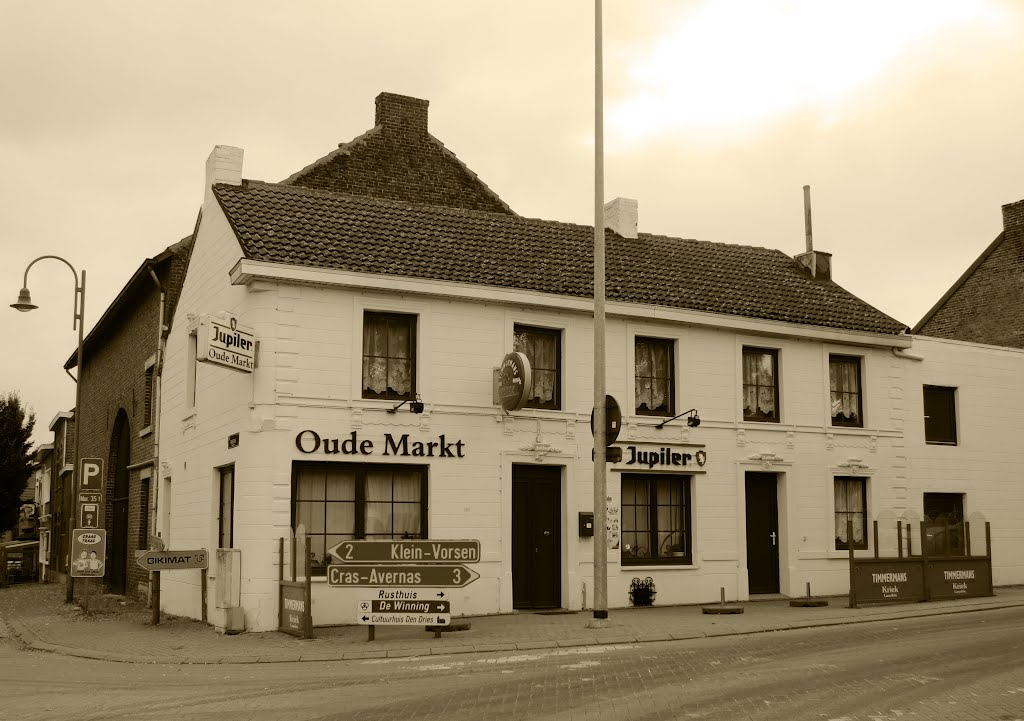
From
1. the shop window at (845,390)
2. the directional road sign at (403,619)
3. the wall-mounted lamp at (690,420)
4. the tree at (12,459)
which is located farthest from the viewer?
the tree at (12,459)

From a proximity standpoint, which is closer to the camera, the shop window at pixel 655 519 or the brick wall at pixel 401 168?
the shop window at pixel 655 519

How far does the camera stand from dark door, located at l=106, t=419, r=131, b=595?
27.3 metres

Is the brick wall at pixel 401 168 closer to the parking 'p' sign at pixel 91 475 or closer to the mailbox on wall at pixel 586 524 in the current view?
the parking 'p' sign at pixel 91 475

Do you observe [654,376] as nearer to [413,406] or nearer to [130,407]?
[413,406]

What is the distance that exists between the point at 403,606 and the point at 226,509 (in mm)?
5250

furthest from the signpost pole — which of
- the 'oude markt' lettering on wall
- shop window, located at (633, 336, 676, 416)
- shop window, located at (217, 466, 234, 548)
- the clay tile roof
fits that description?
shop window, located at (633, 336, 676, 416)

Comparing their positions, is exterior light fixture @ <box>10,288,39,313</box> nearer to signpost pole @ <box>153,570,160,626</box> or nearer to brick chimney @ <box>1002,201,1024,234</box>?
signpost pole @ <box>153,570,160,626</box>

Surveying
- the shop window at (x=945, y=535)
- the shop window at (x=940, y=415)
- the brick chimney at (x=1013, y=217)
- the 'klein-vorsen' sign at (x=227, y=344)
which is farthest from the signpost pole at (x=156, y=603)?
the brick chimney at (x=1013, y=217)

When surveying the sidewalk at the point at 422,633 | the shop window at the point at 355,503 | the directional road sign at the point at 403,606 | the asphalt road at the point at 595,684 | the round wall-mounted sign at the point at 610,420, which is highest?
the round wall-mounted sign at the point at 610,420

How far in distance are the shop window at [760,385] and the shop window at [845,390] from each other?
135 centimetres

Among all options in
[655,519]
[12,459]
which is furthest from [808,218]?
[12,459]

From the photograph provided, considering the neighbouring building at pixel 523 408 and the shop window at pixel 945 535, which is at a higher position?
the neighbouring building at pixel 523 408

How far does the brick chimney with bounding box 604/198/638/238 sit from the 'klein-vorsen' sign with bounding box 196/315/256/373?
30.1 ft

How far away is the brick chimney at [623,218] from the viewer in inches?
926
